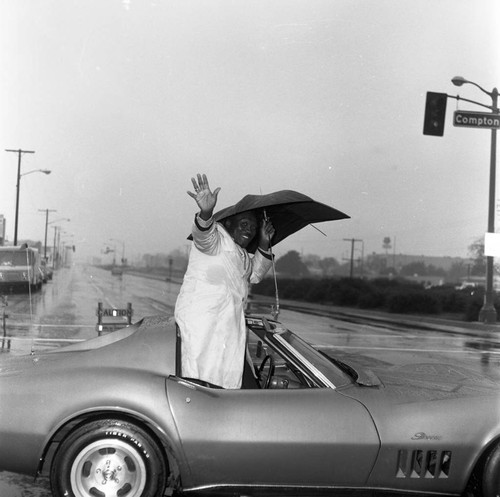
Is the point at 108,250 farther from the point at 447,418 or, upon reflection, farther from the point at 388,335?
the point at 388,335

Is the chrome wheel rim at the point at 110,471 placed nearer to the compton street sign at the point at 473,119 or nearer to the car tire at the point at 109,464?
the car tire at the point at 109,464

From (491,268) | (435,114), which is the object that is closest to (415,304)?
(491,268)

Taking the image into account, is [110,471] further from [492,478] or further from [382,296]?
[382,296]

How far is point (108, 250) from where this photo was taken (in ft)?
27.8

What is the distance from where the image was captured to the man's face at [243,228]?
379cm

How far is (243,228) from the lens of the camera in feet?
12.5

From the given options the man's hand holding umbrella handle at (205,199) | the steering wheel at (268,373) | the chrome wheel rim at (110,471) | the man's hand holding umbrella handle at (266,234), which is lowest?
the chrome wheel rim at (110,471)

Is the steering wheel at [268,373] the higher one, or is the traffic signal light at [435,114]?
the traffic signal light at [435,114]

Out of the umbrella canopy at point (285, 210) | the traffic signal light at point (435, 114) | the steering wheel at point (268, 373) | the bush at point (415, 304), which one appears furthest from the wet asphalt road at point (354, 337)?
the bush at point (415, 304)

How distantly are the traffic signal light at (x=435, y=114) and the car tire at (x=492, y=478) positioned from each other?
10.7 meters

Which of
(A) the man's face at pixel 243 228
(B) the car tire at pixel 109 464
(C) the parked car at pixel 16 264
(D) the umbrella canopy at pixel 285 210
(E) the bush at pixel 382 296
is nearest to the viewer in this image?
(B) the car tire at pixel 109 464

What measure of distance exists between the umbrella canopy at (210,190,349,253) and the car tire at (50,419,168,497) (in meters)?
1.42

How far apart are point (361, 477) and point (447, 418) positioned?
0.51m

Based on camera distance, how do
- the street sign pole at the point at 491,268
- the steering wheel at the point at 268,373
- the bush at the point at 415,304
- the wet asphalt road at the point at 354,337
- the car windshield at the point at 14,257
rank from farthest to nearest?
1. the bush at the point at 415,304
2. the street sign pole at the point at 491,268
3. the car windshield at the point at 14,257
4. the wet asphalt road at the point at 354,337
5. the steering wheel at the point at 268,373
